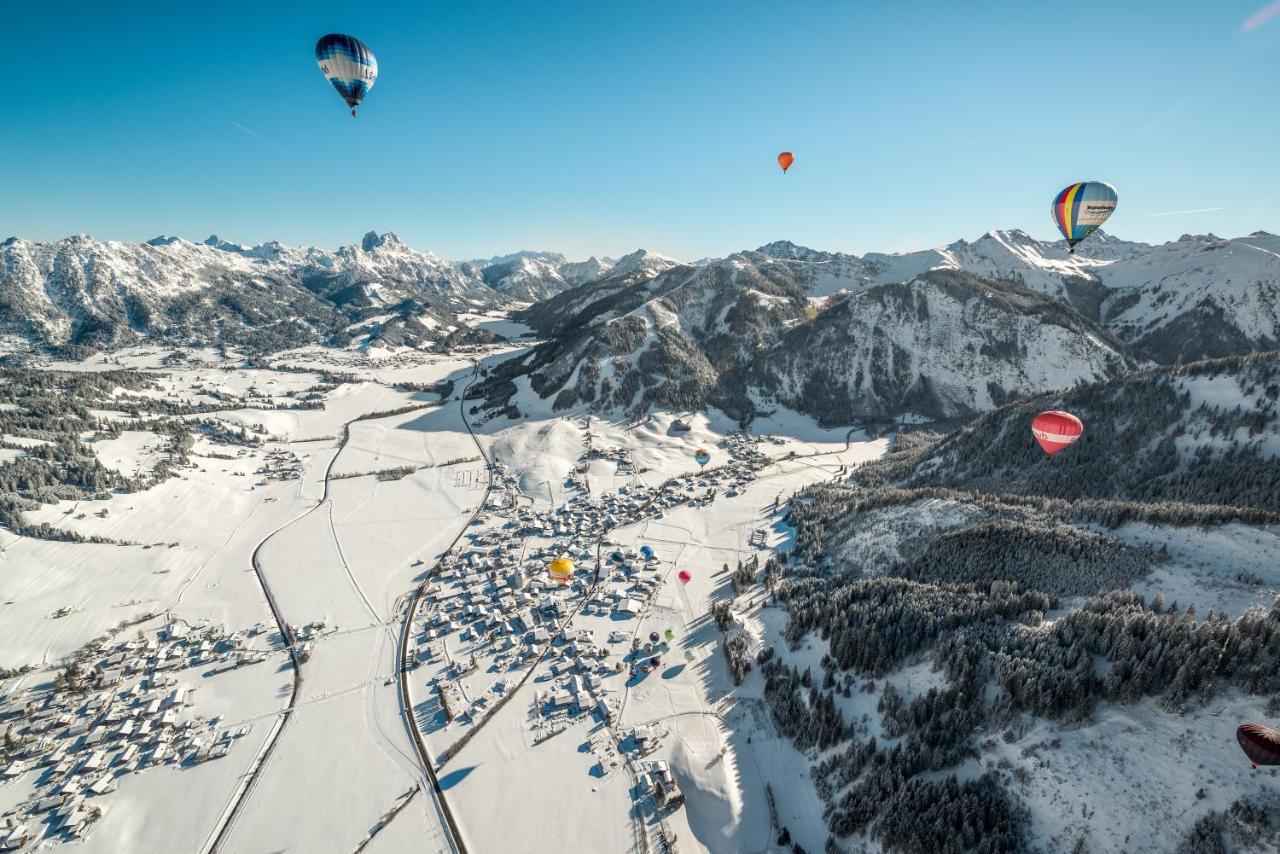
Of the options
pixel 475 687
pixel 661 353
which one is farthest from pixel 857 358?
pixel 475 687

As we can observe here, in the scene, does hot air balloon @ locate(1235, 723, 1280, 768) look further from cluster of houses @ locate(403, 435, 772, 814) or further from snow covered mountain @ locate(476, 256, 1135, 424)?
snow covered mountain @ locate(476, 256, 1135, 424)

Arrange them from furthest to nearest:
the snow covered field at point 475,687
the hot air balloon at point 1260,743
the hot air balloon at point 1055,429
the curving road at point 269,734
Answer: the hot air balloon at point 1055,429 < the curving road at point 269,734 < the snow covered field at point 475,687 < the hot air balloon at point 1260,743

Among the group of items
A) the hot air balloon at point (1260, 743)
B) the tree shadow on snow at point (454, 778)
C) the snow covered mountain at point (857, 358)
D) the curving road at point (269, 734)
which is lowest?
the tree shadow on snow at point (454, 778)

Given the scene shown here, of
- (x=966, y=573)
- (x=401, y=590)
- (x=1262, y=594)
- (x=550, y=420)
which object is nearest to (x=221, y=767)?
(x=401, y=590)

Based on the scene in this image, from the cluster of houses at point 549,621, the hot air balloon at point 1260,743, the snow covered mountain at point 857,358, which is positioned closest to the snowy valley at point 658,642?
the cluster of houses at point 549,621

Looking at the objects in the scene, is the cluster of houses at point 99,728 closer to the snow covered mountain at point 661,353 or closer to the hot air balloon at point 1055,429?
the hot air balloon at point 1055,429

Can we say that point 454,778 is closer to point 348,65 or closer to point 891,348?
point 348,65

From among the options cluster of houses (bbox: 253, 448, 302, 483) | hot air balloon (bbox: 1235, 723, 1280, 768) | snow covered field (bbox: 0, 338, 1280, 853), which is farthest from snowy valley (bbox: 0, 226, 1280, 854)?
cluster of houses (bbox: 253, 448, 302, 483)
